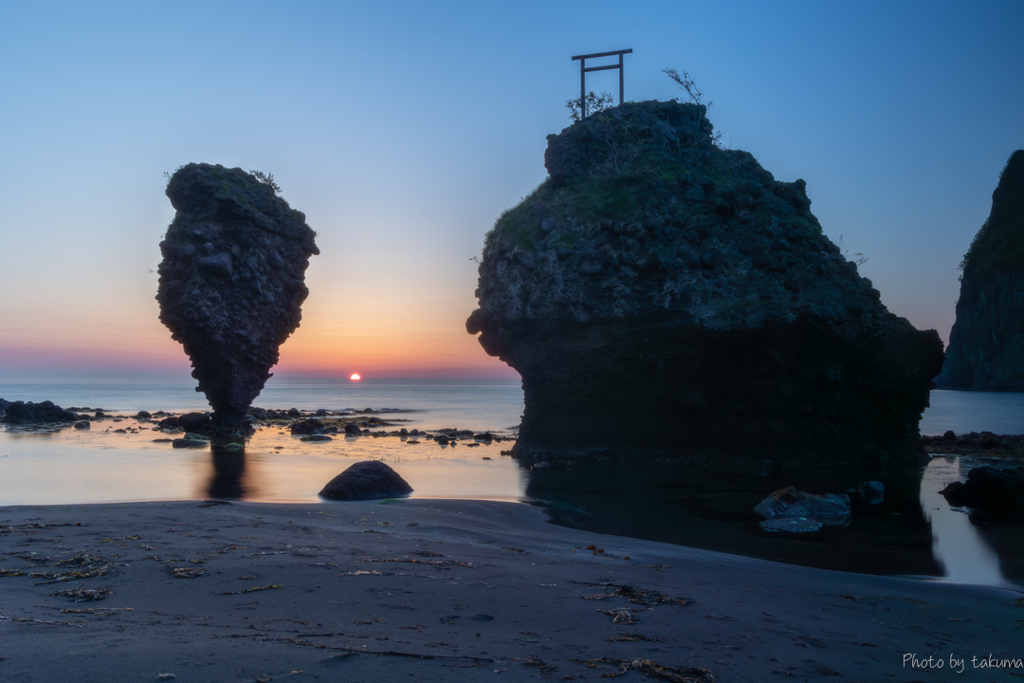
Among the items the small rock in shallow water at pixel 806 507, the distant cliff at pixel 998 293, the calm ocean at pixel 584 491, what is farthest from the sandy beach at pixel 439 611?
the distant cliff at pixel 998 293

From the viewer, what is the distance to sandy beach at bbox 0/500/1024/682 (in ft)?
10.4

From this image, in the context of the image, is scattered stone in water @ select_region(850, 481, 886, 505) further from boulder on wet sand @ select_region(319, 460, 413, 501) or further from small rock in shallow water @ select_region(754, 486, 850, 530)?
boulder on wet sand @ select_region(319, 460, 413, 501)

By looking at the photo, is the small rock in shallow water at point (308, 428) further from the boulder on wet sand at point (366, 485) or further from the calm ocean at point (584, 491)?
the boulder on wet sand at point (366, 485)

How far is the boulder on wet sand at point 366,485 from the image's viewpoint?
34.8ft

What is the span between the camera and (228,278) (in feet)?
76.4

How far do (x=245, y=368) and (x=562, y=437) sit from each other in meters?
14.2

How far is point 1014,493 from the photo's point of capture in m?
10.9

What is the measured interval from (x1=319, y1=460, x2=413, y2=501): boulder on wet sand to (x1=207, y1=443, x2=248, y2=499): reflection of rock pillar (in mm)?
1714

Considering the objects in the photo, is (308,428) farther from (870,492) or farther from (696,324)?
(870,492)

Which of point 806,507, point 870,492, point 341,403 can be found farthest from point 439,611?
point 341,403

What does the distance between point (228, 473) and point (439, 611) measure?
11.5 m

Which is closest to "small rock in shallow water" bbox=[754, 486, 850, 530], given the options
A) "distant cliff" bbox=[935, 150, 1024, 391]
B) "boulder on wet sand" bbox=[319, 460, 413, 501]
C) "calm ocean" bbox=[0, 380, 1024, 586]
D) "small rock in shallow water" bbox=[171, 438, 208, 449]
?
"calm ocean" bbox=[0, 380, 1024, 586]

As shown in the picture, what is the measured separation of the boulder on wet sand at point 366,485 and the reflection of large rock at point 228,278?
47.5 feet

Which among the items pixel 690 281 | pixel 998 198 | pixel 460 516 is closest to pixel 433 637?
pixel 460 516
